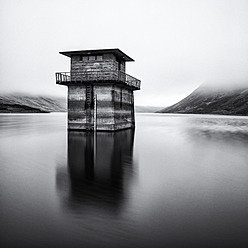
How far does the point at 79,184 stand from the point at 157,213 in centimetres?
437

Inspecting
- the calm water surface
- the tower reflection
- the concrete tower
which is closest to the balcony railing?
the concrete tower

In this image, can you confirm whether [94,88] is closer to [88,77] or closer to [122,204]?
[88,77]

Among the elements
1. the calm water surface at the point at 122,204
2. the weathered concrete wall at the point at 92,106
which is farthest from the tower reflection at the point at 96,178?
the weathered concrete wall at the point at 92,106

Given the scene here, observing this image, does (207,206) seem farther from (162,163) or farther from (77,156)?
(77,156)

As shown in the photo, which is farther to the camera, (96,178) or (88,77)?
(88,77)

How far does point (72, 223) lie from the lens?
7.38 m

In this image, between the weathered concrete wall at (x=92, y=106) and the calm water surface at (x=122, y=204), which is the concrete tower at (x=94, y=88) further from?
the calm water surface at (x=122, y=204)

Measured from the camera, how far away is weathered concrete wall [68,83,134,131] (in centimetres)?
3086

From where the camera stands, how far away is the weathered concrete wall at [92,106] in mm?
30859

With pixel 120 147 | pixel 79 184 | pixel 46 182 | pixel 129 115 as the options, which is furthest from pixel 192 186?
pixel 129 115

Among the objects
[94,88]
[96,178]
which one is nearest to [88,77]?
[94,88]

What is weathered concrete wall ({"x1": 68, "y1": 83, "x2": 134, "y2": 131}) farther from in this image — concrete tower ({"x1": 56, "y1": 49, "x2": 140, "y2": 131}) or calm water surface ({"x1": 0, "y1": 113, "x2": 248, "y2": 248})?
calm water surface ({"x1": 0, "y1": 113, "x2": 248, "y2": 248})

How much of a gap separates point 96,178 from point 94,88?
19.9m

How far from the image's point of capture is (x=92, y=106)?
31391mm
